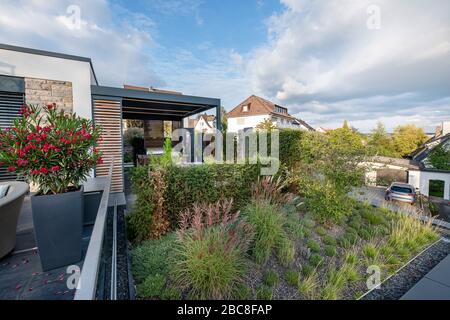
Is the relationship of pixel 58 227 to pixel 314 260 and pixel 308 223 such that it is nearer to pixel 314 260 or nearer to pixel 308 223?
pixel 314 260

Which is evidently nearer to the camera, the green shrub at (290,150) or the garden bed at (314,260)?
the garden bed at (314,260)

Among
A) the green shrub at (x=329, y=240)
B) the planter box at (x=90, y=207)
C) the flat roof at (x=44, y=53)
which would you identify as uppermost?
the flat roof at (x=44, y=53)

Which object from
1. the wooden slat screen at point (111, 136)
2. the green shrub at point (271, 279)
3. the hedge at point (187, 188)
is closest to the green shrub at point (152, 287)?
the hedge at point (187, 188)

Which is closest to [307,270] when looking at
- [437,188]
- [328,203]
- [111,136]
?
[328,203]

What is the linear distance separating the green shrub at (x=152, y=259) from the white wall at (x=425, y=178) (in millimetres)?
22135

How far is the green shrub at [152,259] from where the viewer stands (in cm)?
257

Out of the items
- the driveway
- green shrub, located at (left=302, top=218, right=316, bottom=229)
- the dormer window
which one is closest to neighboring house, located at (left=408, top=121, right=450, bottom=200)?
the driveway

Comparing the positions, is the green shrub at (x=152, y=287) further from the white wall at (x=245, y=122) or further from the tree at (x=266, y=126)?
the white wall at (x=245, y=122)

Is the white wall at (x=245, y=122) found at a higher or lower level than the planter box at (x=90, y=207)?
higher

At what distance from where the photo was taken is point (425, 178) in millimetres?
16844

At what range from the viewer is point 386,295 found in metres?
2.77

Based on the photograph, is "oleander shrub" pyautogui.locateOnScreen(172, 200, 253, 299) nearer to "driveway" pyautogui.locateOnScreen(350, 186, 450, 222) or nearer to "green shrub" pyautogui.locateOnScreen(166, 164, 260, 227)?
"green shrub" pyautogui.locateOnScreen(166, 164, 260, 227)
